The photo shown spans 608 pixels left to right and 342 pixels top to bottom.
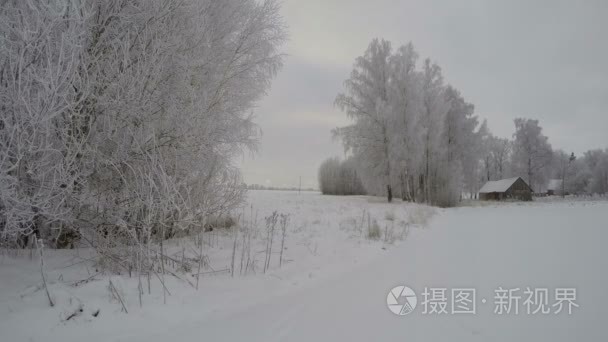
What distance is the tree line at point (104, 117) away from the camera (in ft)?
8.70

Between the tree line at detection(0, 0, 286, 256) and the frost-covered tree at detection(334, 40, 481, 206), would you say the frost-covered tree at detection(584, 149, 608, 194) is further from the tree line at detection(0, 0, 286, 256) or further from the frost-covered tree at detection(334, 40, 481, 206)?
the tree line at detection(0, 0, 286, 256)

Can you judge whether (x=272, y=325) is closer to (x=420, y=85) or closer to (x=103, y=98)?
(x=103, y=98)

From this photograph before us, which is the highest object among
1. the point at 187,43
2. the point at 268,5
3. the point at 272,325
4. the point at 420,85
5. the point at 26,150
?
the point at 420,85

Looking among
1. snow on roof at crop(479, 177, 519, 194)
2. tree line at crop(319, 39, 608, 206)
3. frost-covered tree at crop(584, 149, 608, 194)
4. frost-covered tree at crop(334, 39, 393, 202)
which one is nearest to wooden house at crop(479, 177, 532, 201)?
snow on roof at crop(479, 177, 519, 194)

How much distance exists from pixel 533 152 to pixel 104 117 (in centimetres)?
4438

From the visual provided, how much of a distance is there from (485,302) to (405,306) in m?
0.71

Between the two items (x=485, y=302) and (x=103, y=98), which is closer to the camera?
(x=485, y=302)

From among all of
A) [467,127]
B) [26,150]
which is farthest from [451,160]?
[26,150]

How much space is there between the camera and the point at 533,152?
3600 cm

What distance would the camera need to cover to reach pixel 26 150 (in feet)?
8.63

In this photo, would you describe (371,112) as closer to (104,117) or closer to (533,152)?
(104,117)

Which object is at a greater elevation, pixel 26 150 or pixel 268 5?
pixel 268 5

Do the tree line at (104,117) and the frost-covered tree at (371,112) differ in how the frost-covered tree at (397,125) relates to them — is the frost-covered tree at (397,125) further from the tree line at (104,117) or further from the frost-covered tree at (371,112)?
the tree line at (104,117)

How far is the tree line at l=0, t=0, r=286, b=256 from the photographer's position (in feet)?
8.70
